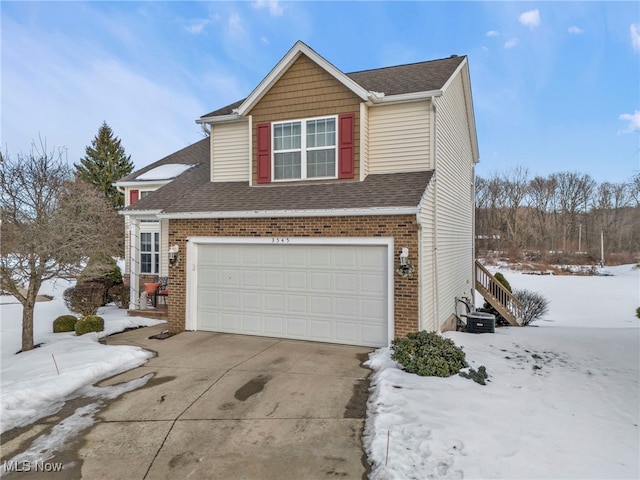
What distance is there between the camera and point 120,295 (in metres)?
15.3

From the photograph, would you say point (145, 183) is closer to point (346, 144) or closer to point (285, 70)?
point (285, 70)

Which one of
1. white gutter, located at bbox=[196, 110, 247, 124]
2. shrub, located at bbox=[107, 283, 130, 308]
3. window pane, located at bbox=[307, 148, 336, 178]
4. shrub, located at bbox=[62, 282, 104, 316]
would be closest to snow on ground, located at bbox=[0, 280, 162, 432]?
shrub, located at bbox=[62, 282, 104, 316]

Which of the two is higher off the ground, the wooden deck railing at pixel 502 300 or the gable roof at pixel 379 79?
the gable roof at pixel 379 79

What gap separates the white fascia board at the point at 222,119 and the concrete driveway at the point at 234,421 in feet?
21.8

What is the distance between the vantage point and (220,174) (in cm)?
1130

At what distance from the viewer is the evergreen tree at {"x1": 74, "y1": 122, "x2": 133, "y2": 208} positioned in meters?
34.6

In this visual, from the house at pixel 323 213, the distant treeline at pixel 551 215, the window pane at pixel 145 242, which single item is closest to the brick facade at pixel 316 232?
the house at pixel 323 213

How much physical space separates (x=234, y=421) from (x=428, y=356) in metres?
3.28

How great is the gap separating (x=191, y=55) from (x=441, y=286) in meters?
16.2

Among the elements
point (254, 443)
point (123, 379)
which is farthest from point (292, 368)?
point (123, 379)

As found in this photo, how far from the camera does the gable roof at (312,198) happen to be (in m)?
Answer: 8.02

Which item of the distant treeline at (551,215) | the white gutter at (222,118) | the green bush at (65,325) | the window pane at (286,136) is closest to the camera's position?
the window pane at (286,136)

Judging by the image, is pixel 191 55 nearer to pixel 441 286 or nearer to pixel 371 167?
pixel 371 167

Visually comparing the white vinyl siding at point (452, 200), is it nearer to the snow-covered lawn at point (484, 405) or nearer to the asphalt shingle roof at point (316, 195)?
the asphalt shingle roof at point (316, 195)
